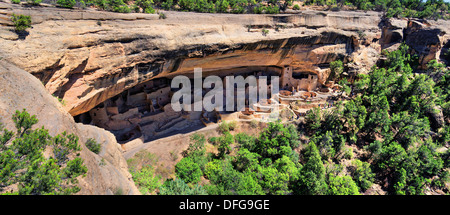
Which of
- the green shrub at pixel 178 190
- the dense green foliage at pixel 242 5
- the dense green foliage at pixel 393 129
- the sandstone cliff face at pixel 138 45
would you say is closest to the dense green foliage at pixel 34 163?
the sandstone cliff face at pixel 138 45

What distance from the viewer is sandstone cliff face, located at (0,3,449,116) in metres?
13.2

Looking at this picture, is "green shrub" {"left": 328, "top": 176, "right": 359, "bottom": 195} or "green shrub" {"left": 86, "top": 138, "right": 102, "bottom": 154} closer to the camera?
"green shrub" {"left": 86, "top": 138, "right": 102, "bottom": 154}

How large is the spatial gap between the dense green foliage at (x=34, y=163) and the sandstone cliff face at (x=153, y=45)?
238 inches

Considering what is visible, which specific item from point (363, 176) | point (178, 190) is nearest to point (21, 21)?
point (178, 190)

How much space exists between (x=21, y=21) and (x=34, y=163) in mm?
10000

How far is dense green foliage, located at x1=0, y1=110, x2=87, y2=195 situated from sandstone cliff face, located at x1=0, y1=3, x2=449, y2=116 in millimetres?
6052

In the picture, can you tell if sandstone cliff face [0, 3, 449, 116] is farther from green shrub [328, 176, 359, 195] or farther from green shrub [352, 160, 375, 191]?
green shrub [328, 176, 359, 195]

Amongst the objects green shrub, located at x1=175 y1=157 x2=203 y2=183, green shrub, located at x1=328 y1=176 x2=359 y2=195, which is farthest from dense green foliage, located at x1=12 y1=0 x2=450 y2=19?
green shrub, located at x1=328 y1=176 x2=359 y2=195

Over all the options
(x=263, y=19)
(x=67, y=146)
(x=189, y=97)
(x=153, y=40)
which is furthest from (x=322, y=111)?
(x=67, y=146)

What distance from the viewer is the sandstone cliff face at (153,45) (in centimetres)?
1322

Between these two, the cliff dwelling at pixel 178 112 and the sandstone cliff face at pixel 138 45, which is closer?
the sandstone cliff face at pixel 138 45

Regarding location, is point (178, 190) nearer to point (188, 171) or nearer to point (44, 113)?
point (188, 171)

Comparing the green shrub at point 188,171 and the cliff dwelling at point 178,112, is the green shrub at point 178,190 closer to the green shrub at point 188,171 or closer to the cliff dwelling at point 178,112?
the green shrub at point 188,171

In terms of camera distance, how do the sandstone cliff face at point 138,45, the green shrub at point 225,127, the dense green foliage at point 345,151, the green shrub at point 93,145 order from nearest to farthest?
the green shrub at point 93,145 < the sandstone cliff face at point 138,45 < the dense green foliage at point 345,151 < the green shrub at point 225,127
